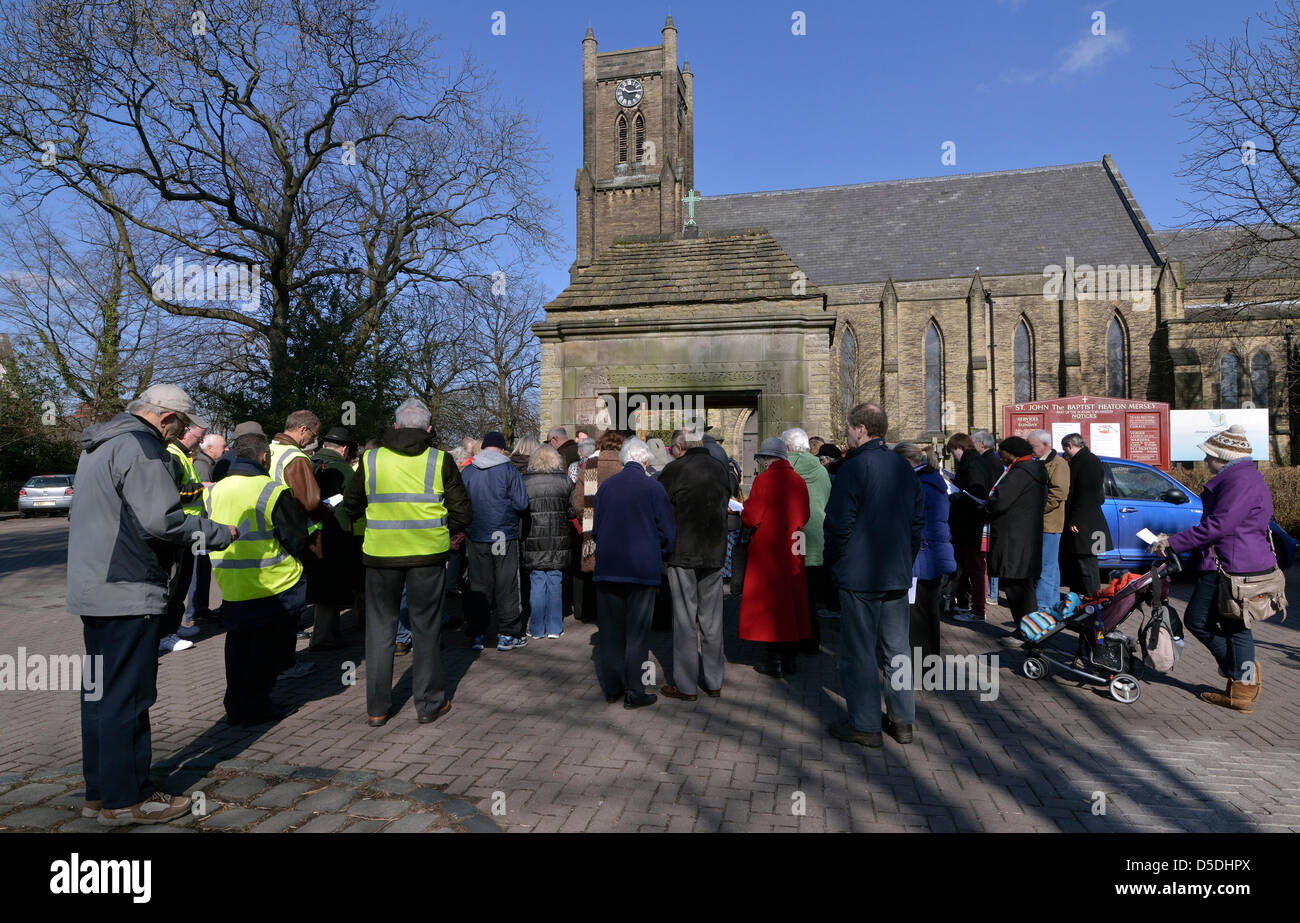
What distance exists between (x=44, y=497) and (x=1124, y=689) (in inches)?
1365

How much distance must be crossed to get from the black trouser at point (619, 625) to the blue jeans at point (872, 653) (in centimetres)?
141

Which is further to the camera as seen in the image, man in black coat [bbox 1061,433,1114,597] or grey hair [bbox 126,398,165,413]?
man in black coat [bbox 1061,433,1114,597]

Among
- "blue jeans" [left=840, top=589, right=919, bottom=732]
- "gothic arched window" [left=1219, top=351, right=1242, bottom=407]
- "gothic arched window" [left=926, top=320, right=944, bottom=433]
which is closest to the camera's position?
"blue jeans" [left=840, top=589, right=919, bottom=732]

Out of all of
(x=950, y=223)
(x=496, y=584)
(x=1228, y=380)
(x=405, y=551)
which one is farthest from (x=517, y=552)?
(x=950, y=223)

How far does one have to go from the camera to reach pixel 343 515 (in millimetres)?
6797

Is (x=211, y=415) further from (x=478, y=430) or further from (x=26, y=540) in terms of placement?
(x=478, y=430)

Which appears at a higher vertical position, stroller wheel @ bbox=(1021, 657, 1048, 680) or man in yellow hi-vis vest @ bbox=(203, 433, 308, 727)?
man in yellow hi-vis vest @ bbox=(203, 433, 308, 727)

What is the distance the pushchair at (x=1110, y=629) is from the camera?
566 cm

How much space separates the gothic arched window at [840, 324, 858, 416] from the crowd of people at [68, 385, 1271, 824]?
36349mm

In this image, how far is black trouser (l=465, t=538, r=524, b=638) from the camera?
6934 millimetres

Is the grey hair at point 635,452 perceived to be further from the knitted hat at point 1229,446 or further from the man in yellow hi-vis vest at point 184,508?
the knitted hat at point 1229,446

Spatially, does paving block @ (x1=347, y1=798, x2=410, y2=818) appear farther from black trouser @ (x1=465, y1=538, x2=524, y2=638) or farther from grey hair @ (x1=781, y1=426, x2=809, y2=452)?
grey hair @ (x1=781, y1=426, x2=809, y2=452)

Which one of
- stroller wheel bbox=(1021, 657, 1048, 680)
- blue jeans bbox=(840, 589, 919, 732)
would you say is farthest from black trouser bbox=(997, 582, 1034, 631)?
blue jeans bbox=(840, 589, 919, 732)

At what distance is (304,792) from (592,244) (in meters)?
45.8
